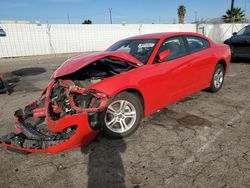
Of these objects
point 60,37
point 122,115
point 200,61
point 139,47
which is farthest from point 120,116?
point 60,37

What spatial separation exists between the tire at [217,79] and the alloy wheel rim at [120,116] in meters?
2.69

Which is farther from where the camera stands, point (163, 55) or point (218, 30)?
point (218, 30)

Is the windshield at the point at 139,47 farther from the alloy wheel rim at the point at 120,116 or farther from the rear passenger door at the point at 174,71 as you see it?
the alloy wheel rim at the point at 120,116

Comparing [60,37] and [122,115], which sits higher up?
[60,37]

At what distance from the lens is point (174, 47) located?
466cm

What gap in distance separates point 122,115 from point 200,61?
7.35 ft

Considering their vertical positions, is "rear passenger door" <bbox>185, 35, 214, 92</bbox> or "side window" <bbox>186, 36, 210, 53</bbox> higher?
"side window" <bbox>186, 36, 210, 53</bbox>

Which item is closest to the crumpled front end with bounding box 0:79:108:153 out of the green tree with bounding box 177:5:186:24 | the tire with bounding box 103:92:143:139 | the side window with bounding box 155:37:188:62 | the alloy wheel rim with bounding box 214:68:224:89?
the tire with bounding box 103:92:143:139

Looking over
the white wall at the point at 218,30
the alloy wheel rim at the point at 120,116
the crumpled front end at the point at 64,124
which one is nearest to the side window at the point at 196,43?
the alloy wheel rim at the point at 120,116

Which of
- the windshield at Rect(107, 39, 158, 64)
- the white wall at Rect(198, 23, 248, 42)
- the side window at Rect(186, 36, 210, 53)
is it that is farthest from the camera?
the white wall at Rect(198, 23, 248, 42)

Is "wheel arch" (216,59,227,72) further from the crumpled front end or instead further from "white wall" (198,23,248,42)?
"white wall" (198,23,248,42)

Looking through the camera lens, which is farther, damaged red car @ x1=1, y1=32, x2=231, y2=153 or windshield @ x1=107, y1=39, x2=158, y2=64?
windshield @ x1=107, y1=39, x2=158, y2=64

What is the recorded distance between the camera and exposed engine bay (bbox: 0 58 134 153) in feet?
10.7

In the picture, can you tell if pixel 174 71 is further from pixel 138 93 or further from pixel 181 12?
pixel 181 12
